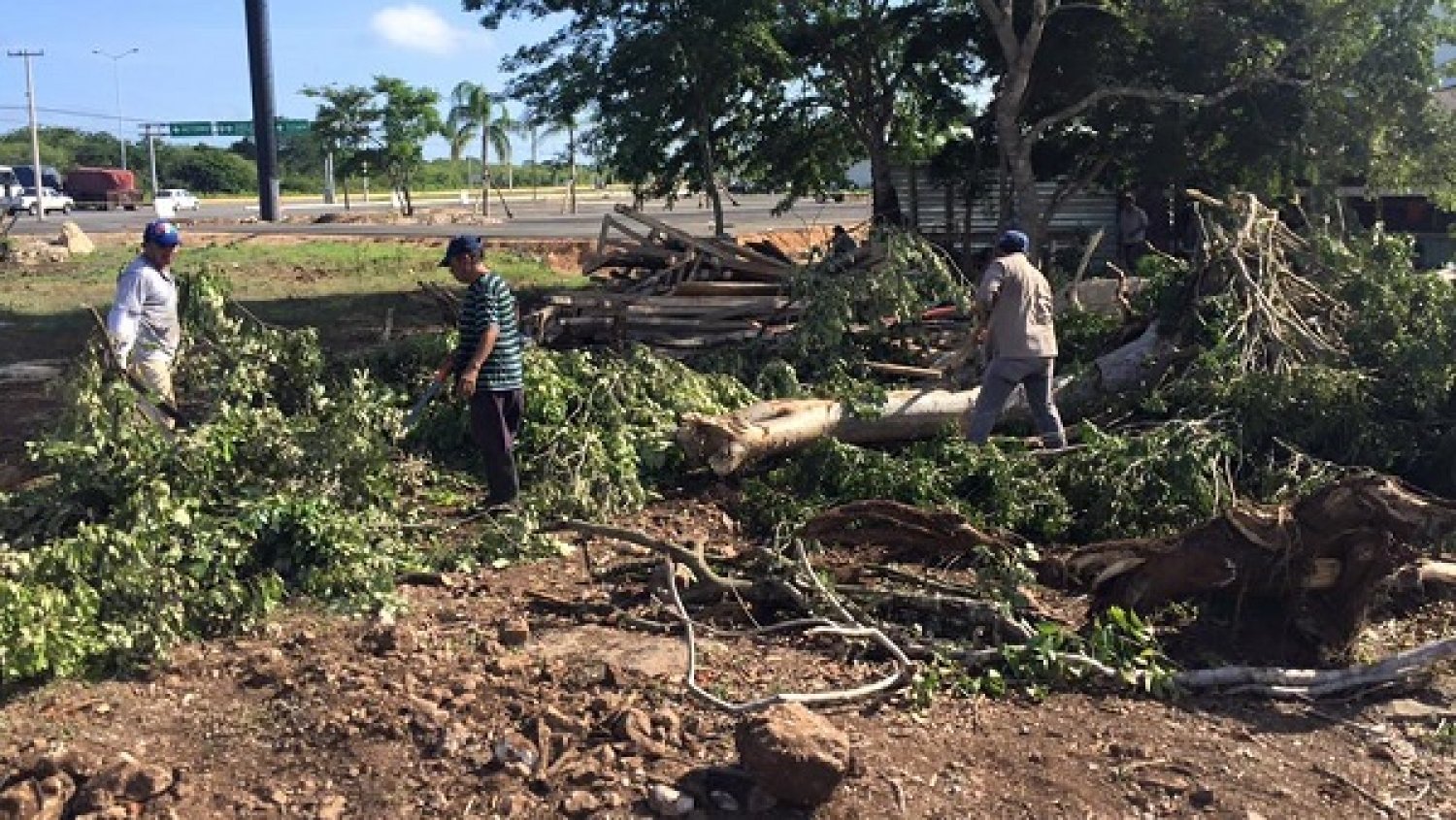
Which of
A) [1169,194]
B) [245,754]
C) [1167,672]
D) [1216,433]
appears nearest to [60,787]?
[245,754]

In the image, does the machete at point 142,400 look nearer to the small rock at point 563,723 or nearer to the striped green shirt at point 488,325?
the striped green shirt at point 488,325

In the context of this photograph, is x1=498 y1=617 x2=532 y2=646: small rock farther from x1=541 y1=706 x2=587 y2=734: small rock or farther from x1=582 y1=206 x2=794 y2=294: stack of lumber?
x1=582 y1=206 x2=794 y2=294: stack of lumber

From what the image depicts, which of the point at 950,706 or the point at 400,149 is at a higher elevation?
the point at 400,149

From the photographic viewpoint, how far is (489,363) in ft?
21.8

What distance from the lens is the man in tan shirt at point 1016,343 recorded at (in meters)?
Result: 7.54

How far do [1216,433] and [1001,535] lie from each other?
170 centimetres

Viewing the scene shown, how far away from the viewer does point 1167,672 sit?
4586 mm

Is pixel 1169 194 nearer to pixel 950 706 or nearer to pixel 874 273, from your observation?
pixel 874 273

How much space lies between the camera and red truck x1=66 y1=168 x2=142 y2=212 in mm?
58031

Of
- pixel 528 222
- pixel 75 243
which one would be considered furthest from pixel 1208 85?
pixel 528 222

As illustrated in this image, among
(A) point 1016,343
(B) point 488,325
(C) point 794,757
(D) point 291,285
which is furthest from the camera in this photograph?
(D) point 291,285

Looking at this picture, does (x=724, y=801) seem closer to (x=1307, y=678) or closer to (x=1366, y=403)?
(x=1307, y=678)

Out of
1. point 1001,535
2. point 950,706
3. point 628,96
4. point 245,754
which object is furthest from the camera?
point 628,96

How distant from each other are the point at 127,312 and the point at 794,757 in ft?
16.2
